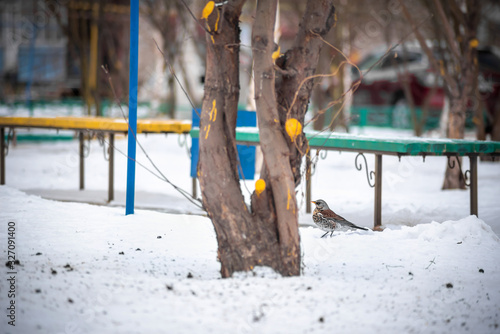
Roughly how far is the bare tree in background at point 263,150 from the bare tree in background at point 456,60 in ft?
17.3

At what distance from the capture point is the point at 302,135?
3934mm

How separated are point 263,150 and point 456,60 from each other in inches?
257

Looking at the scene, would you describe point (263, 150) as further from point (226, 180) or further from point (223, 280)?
point (223, 280)

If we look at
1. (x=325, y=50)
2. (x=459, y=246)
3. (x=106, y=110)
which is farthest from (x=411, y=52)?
(x=459, y=246)

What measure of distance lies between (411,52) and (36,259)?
669 inches

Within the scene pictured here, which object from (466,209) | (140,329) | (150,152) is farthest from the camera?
(150,152)

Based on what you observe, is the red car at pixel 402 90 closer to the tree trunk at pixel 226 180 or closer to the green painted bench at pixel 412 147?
the green painted bench at pixel 412 147

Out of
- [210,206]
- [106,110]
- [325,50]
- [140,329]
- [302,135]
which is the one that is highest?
[325,50]

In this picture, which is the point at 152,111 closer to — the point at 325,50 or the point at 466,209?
the point at 325,50

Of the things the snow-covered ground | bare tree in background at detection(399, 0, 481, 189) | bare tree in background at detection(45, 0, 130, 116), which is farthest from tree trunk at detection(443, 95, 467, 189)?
bare tree in background at detection(45, 0, 130, 116)

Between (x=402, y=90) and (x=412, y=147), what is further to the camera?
(x=402, y=90)

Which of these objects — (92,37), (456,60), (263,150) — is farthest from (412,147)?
(92,37)

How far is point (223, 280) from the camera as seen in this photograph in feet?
12.5

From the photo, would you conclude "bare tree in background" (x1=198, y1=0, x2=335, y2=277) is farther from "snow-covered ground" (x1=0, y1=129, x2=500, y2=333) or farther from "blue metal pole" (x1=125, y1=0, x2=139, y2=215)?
"blue metal pole" (x1=125, y1=0, x2=139, y2=215)
